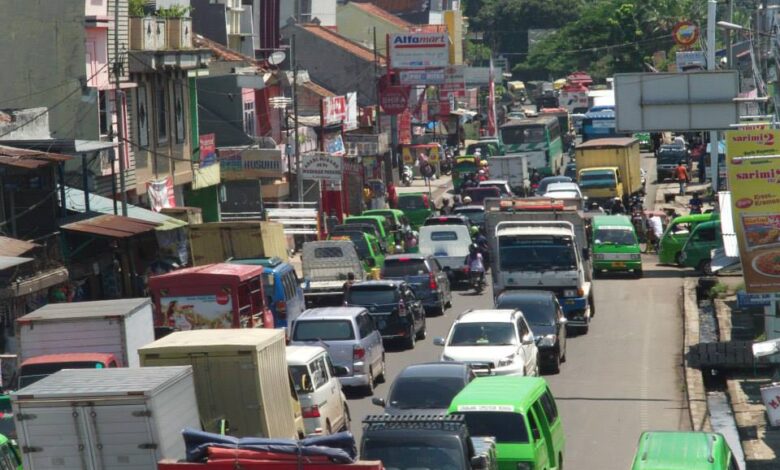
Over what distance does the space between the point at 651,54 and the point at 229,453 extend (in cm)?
11729

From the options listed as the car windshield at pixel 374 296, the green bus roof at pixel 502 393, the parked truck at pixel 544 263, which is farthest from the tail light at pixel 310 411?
the parked truck at pixel 544 263

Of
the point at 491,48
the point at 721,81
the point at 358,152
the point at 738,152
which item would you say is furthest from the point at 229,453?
the point at 491,48

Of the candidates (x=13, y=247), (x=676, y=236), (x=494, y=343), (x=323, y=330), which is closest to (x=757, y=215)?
(x=494, y=343)

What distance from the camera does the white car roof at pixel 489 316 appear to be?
2586cm

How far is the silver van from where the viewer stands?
25.4 metres

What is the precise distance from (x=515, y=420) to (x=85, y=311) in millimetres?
7668

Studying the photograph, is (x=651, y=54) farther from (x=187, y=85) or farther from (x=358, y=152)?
(x=187, y=85)

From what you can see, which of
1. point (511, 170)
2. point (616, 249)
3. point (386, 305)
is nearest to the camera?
point (386, 305)

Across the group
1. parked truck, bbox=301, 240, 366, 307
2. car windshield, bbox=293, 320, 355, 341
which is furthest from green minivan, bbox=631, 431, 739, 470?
parked truck, bbox=301, 240, 366, 307

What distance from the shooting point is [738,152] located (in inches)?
950

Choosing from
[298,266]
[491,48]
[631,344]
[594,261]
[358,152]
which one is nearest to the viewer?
[631,344]

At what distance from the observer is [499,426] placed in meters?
17.7

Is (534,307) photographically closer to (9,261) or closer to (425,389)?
(425,389)

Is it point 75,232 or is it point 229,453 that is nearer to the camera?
point 229,453
